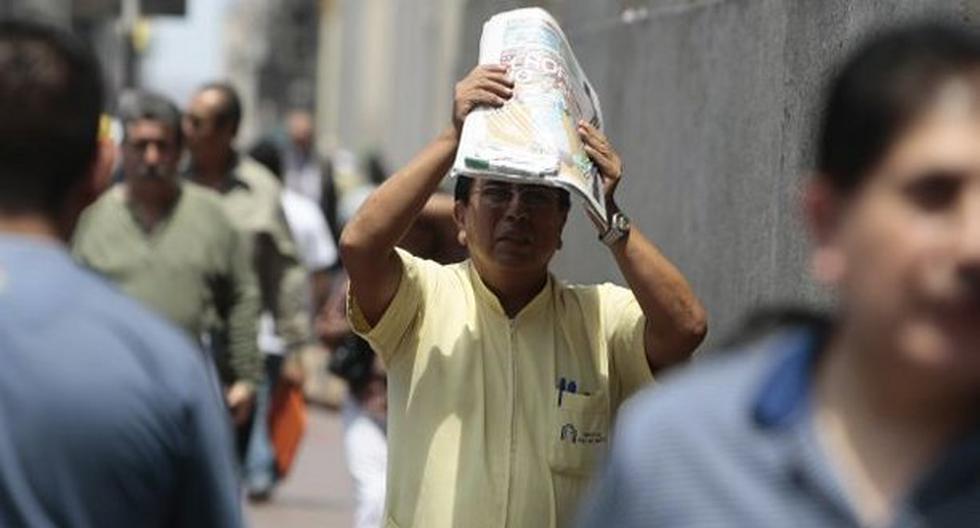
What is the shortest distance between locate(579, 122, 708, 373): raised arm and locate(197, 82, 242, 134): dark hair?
18.6 feet

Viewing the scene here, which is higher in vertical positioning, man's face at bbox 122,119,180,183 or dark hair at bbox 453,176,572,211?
dark hair at bbox 453,176,572,211

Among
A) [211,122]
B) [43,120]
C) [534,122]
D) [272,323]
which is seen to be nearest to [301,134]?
[272,323]

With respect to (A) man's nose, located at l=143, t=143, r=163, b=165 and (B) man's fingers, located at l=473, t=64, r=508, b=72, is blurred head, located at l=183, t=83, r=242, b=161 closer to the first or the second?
(A) man's nose, located at l=143, t=143, r=163, b=165

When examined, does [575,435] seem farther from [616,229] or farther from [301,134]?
[301,134]

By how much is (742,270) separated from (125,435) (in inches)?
161

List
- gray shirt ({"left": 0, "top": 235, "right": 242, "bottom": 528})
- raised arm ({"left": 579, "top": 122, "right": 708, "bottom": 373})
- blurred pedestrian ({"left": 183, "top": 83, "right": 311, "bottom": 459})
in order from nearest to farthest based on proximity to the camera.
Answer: gray shirt ({"left": 0, "top": 235, "right": 242, "bottom": 528}), raised arm ({"left": 579, "top": 122, "right": 708, "bottom": 373}), blurred pedestrian ({"left": 183, "top": 83, "right": 311, "bottom": 459})

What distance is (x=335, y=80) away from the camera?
4797 centimetres

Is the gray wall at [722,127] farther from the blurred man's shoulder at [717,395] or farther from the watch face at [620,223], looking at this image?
the blurred man's shoulder at [717,395]

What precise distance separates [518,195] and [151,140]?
3758mm

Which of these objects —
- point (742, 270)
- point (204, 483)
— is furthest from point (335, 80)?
point (204, 483)

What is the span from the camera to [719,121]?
8180mm

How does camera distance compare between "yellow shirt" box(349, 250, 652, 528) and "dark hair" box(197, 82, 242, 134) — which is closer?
"yellow shirt" box(349, 250, 652, 528)

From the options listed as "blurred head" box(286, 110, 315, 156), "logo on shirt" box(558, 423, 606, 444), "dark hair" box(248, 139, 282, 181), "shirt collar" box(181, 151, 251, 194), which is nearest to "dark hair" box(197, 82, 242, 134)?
"shirt collar" box(181, 151, 251, 194)

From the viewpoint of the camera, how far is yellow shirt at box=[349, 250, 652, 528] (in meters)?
5.82
